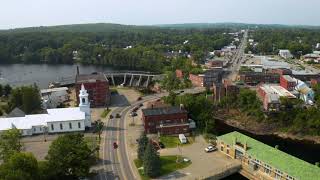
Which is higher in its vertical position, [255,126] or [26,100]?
[26,100]

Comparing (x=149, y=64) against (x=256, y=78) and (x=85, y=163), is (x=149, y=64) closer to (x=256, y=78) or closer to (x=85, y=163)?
(x=256, y=78)

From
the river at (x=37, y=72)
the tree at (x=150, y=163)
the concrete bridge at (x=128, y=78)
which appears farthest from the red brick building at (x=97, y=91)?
the tree at (x=150, y=163)

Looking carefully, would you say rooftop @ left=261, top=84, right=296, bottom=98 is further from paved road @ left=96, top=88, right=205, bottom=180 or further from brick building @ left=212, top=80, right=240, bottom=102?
paved road @ left=96, top=88, right=205, bottom=180

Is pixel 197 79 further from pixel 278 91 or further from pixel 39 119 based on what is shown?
pixel 39 119

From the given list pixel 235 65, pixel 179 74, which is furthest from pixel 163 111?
pixel 235 65

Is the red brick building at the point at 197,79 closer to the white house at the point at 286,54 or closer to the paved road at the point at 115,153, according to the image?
the paved road at the point at 115,153

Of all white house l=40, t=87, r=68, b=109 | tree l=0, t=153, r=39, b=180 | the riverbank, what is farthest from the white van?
white house l=40, t=87, r=68, b=109
